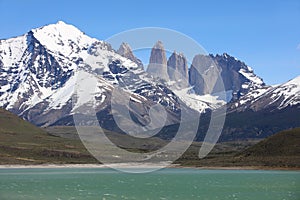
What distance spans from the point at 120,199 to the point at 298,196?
3075cm

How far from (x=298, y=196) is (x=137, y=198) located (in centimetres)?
2786

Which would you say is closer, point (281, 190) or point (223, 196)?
point (223, 196)

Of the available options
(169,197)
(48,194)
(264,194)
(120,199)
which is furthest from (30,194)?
(264,194)

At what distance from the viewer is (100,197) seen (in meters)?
96.5

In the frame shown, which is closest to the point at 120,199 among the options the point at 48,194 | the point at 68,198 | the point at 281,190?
the point at 68,198

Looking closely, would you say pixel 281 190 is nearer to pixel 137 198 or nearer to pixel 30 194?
pixel 137 198

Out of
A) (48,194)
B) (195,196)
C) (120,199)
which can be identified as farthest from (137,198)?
(48,194)

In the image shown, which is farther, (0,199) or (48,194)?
(48,194)

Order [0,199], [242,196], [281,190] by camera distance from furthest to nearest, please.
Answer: [281,190], [242,196], [0,199]

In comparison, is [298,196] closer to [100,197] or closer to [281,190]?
[281,190]

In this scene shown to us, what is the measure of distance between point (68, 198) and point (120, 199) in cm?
912

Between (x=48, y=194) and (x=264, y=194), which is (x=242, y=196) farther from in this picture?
(x=48, y=194)

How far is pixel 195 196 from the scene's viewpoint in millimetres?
99625

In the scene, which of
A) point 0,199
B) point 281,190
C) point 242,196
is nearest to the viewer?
point 0,199
